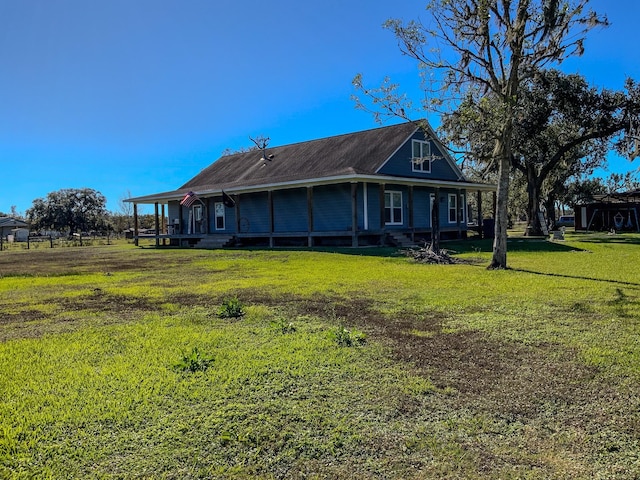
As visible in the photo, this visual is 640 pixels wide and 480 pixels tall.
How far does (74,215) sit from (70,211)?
2.54 feet

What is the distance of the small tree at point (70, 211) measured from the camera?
65.9m

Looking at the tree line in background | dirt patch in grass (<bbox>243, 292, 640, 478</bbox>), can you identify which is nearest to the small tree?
the tree line in background

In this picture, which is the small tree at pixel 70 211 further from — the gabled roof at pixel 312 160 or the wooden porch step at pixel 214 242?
the wooden porch step at pixel 214 242

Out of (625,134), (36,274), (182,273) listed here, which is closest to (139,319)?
(182,273)

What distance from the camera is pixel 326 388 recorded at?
3.69 m

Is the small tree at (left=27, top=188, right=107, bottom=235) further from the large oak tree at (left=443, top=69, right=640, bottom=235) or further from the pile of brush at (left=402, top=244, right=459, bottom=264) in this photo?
the pile of brush at (left=402, top=244, right=459, bottom=264)

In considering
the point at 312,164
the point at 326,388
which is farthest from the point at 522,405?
the point at 312,164

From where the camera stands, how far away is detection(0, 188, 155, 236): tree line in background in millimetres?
65750

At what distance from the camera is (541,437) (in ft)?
9.67

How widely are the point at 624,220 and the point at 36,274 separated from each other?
142 feet

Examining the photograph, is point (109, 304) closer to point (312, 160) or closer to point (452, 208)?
point (312, 160)

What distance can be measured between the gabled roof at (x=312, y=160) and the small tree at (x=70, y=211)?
1735 inches

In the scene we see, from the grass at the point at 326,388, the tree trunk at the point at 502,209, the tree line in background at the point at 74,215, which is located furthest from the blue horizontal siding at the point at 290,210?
the tree line in background at the point at 74,215

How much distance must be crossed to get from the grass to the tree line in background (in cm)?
6353
